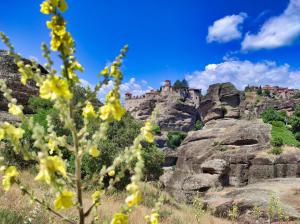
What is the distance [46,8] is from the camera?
2.71 m

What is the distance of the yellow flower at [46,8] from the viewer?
2.69 metres

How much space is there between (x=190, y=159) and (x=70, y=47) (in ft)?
92.1

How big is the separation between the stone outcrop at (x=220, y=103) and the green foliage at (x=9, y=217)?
50576mm

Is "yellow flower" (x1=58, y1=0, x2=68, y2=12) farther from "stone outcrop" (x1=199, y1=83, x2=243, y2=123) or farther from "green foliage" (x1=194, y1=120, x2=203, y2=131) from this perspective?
"green foliage" (x1=194, y1=120, x2=203, y2=131)

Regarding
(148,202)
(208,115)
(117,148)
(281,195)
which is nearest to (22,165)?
(117,148)

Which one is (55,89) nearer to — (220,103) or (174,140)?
(220,103)

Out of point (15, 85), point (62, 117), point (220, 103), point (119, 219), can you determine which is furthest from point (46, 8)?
point (220, 103)

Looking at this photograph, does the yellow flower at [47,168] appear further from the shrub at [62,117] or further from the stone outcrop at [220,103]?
the stone outcrop at [220,103]

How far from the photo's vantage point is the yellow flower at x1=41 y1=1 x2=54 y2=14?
106 inches

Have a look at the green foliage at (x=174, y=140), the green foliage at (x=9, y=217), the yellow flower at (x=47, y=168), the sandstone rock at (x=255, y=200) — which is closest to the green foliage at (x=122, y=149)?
the sandstone rock at (x=255, y=200)

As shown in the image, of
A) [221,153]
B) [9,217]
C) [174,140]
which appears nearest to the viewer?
[9,217]

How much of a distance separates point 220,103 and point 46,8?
190ft

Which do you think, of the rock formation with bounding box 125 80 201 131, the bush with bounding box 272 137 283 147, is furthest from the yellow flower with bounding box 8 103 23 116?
the rock formation with bounding box 125 80 201 131

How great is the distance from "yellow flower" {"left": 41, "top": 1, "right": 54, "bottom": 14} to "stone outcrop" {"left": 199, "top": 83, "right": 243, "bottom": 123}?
5495 centimetres
